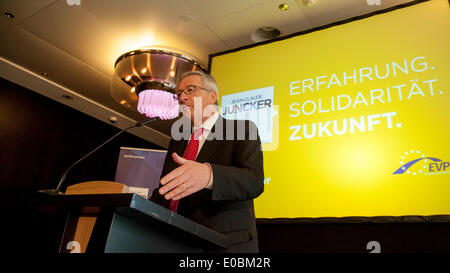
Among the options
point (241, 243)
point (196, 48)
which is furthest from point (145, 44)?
point (241, 243)

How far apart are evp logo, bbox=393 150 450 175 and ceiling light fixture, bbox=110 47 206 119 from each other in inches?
73.5

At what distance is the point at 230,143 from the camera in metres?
1.25

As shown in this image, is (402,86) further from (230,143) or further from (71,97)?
(71,97)

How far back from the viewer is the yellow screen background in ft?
7.25

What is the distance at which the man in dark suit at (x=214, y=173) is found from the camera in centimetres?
87

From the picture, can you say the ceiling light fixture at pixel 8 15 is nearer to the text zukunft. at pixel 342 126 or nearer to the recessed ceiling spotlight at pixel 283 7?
the recessed ceiling spotlight at pixel 283 7

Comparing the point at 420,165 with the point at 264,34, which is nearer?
the point at 420,165

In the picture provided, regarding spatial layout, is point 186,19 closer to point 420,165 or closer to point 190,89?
point 190,89

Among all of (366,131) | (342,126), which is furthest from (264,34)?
(366,131)

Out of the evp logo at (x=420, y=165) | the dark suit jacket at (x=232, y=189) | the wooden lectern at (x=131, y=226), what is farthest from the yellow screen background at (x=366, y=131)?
Result: the wooden lectern at (x=131, y=226)

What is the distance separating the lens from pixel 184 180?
84 cm

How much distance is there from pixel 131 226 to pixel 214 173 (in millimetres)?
A: 239
